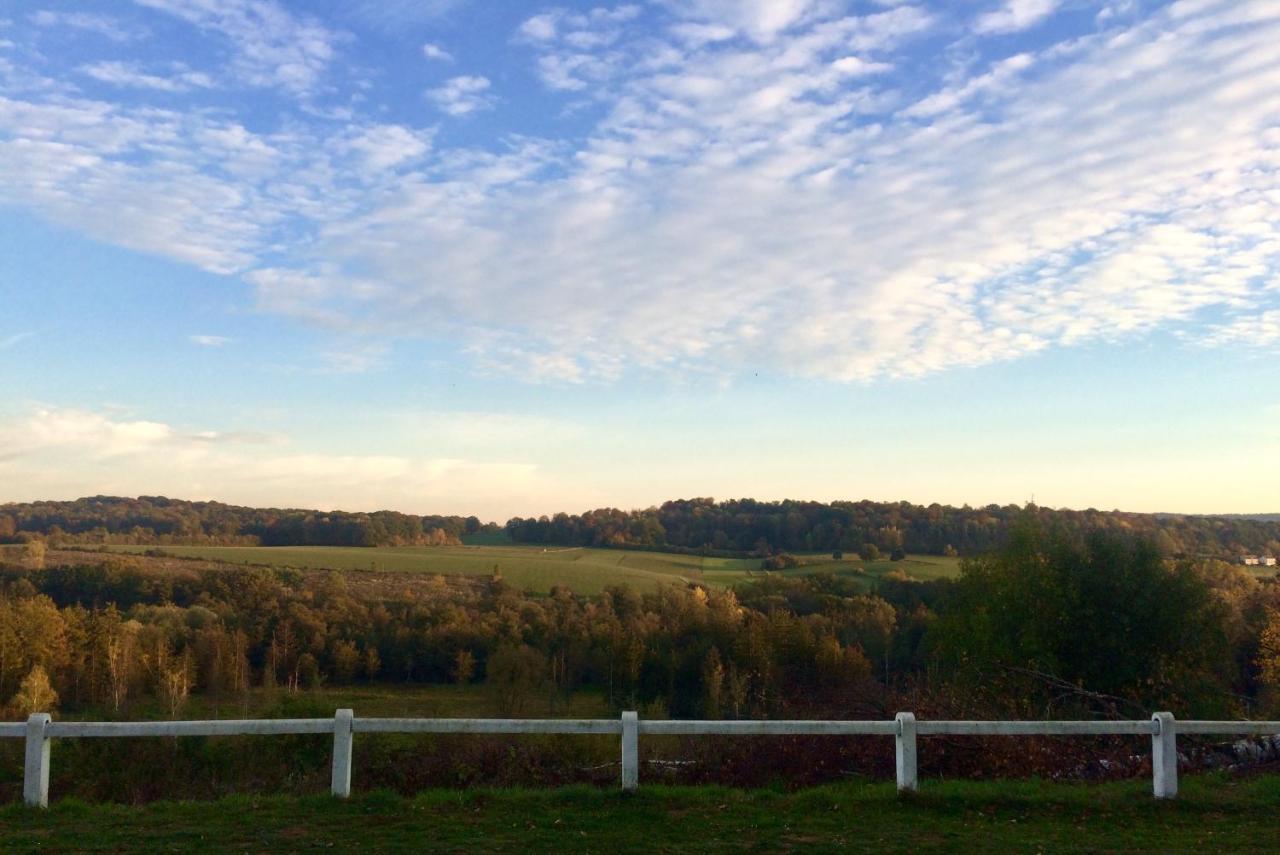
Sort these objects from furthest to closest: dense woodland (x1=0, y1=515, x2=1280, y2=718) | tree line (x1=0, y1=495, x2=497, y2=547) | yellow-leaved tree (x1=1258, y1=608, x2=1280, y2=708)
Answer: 1. tree line (x1=0, y1=495, x2=497, y2=547)
2. yellow-leaved tree (x1=1258, y1=608, x2=1280, y2=708)
3. dense woodland (x1=0, y1=515, x2=1280, y2=718)

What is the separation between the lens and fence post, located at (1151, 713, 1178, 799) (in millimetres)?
8297

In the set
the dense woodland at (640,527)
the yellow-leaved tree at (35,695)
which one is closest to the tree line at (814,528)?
the dense woodland at (640,527)

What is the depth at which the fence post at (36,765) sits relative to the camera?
808cm

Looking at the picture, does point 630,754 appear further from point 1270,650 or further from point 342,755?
point 1270,650

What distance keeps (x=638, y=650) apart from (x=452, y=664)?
1609 cm

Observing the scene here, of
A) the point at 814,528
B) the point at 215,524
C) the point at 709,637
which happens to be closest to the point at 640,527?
the point at 814,528

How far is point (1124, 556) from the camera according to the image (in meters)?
22.8

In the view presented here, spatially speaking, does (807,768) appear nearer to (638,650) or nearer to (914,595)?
(638,650)

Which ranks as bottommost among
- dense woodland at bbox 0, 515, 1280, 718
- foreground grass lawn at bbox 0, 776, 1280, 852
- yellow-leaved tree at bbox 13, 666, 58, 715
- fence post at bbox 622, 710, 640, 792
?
yellow-leaved tree at bbox 13, 666, 58, 715

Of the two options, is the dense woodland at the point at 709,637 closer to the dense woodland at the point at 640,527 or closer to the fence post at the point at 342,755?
the fence post at the point at 342,755

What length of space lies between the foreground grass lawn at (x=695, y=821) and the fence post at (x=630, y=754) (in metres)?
0.16

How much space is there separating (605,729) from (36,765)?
4.98 metres

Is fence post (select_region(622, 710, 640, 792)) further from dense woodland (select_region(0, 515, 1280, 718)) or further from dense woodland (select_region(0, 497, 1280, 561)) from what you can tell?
dense woodland (select_region(0, 497, 1280, 561))

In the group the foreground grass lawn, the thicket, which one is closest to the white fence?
the foreground grass lawn
